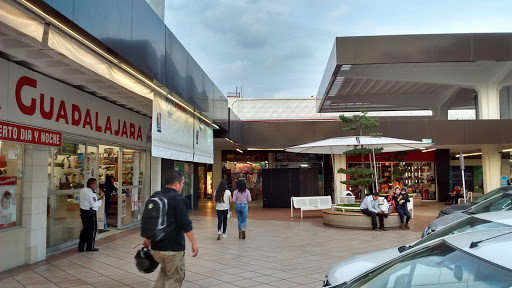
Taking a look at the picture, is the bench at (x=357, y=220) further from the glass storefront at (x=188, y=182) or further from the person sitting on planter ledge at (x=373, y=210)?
the glass storefront at (x=188, y=182)

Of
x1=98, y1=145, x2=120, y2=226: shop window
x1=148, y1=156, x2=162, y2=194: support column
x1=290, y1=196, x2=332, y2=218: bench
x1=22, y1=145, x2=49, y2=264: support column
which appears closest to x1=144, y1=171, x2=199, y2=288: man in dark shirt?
x1=22, y1=145, x2=49, y2=264: support column

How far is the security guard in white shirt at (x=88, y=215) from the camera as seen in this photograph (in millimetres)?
8805

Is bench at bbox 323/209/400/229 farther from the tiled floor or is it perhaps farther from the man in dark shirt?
the man in dark shirt

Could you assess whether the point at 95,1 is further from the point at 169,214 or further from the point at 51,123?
the point at 51,123

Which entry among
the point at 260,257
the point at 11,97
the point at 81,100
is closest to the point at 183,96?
the point at 81,100

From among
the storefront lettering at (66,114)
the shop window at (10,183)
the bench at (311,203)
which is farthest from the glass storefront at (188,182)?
the shop window at (10,183)

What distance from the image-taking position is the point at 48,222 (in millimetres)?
8719

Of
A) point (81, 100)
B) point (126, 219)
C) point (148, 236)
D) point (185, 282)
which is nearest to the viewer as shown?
point (148, 236)

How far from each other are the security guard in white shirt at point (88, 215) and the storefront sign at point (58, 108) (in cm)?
136

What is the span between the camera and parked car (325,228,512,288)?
7.66 ft

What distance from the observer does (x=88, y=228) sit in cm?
895

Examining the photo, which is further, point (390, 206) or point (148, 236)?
point (390, 206)

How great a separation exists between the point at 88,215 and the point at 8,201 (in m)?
1.72

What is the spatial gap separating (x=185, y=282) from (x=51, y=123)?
433 cm
